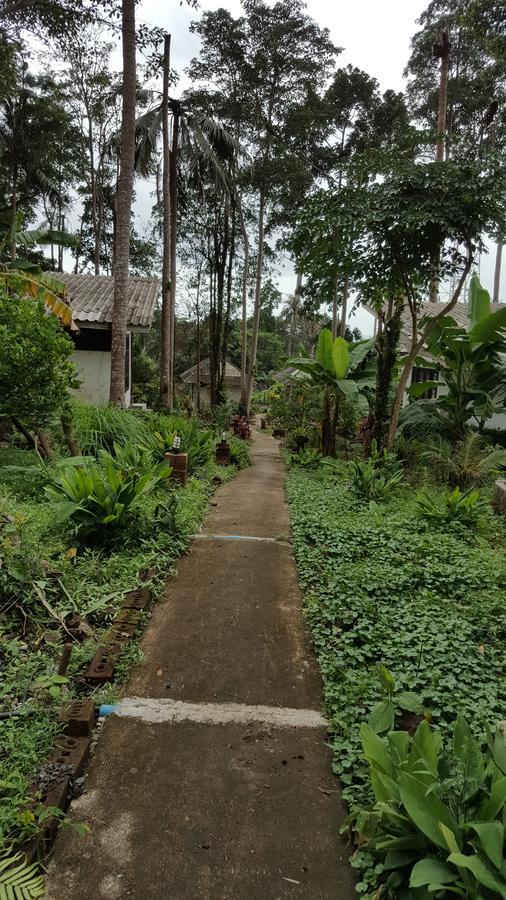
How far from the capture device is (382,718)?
2.35 metres

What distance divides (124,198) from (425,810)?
9420 millimetres

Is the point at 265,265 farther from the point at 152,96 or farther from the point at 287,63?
the point at 152,96

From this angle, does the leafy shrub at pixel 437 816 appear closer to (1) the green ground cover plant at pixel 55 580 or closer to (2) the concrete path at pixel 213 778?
(2) the concrete path at pixel 213 778

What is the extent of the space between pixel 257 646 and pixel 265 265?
77.9 feet

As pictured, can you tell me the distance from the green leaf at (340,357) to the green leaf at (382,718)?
8.47 meters

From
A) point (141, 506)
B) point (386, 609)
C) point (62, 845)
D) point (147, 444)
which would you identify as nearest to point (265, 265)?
point (147, 444)

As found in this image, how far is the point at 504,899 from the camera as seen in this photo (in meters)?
1.38

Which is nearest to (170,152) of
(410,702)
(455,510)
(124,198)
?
(124,198)

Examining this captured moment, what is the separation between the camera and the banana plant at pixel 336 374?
1018 cm

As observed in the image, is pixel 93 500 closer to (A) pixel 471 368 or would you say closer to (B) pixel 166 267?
(A) pixel 471 368

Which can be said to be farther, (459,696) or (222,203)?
(222,203)

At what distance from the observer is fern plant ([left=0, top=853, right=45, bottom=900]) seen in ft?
5.45

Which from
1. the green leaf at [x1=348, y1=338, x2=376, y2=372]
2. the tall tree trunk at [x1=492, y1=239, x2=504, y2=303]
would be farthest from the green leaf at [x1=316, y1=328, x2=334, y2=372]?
the tall tree trunk at [x1=492, y1=239, x2=504, y2=303]

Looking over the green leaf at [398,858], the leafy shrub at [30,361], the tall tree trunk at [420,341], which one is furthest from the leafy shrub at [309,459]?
the green leaf at [398,858]
